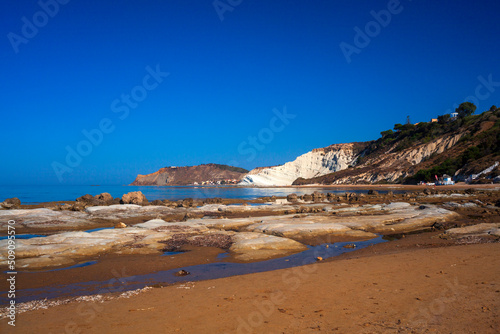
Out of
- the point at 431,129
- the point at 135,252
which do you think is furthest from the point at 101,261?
the point at 431,129

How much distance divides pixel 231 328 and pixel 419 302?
3.45 metres

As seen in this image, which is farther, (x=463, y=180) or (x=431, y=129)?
(x=431, y=129)

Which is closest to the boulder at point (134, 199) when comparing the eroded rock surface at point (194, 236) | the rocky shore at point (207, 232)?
the rocky shore at point (207, 232)

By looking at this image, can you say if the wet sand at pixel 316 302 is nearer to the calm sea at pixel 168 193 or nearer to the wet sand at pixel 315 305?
the wet sand at pixel 315 305

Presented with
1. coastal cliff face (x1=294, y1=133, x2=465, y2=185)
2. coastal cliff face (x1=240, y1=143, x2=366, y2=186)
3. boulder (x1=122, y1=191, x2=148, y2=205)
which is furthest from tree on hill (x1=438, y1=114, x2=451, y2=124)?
boulder (x1=122, y1=191, x2=148, y2=205)

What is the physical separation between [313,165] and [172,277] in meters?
121

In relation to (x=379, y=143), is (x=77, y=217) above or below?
below

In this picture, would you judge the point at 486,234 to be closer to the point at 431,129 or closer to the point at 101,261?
the point at 101,261

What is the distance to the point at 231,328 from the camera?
5047 millimetres

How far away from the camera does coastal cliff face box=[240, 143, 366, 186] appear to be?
117 m

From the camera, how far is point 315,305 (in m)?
5.91

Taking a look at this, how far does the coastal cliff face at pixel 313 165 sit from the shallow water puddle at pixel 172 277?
350 ft

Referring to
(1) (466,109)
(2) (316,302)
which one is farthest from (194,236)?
(1) (466,109)

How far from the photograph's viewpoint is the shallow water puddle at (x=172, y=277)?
782 cm
